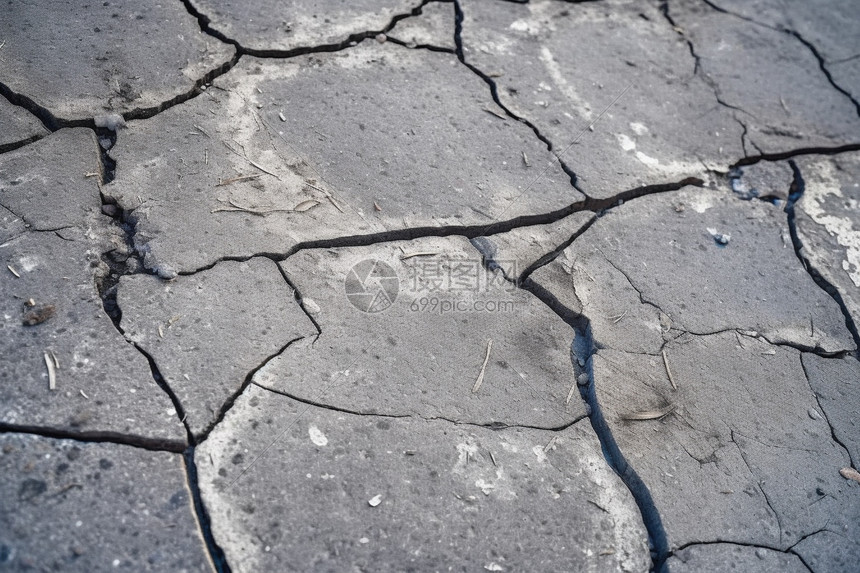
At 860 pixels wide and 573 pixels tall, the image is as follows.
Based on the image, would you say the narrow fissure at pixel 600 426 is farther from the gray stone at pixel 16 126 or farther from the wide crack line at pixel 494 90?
the gray stone at pixel 16 126

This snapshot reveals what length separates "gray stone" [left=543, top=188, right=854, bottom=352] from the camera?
8.55 feet

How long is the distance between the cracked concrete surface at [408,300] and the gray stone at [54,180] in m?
0.01

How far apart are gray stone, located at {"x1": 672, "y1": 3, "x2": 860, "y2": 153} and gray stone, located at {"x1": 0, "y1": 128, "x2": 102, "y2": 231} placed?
2907 mm

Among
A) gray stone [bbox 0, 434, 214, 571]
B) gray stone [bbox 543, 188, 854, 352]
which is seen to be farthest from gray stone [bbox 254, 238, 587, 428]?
gray stone [bbox 0, 434, 214, 571]

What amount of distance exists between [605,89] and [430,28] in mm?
912

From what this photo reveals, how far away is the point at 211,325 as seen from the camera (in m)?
2.17

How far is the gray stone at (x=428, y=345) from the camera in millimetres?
2139

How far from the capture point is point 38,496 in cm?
174

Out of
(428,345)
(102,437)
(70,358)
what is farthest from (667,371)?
(70,358)

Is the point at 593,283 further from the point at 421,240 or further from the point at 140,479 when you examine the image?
the point at 140,479

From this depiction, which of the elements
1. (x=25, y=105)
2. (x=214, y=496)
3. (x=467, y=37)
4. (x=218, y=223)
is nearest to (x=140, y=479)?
(x=214, y=496)

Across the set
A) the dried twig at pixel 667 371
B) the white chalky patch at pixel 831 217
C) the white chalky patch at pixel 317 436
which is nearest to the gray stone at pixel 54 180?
the white chalky patch at pixel 317 436

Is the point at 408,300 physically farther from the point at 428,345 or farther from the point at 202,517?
the point at 202,517

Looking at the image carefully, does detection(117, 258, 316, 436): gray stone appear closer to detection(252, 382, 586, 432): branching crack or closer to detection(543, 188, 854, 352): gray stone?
detection(252, 382, 586, 432): branching crack
